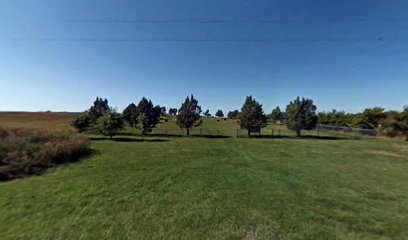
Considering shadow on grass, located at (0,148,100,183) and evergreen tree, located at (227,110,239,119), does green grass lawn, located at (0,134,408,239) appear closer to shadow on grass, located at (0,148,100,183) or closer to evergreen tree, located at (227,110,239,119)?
shadow on grass, located at (0,148,100,183)

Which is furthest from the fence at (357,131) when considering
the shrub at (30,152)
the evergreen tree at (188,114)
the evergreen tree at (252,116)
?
the shrub at (30,152)

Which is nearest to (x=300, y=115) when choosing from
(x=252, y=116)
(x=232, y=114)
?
(x=252, y=116)

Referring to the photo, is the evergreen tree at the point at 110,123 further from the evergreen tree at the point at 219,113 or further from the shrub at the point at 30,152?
the evergreen tree at the point at 219,113

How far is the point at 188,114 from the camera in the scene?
36.2 metres

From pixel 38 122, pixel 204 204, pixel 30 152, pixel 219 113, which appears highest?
pixel 219 113

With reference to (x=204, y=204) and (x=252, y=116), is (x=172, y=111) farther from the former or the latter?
(x=204, y=204)

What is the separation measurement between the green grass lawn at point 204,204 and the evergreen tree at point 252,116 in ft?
77.8

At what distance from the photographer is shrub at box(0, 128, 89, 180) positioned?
11.1 m

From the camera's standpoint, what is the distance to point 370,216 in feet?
20.9

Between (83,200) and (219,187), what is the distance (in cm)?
463

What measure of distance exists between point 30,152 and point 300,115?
3385 cm

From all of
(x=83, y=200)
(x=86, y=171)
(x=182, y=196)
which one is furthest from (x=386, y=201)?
(x=86, y=171)

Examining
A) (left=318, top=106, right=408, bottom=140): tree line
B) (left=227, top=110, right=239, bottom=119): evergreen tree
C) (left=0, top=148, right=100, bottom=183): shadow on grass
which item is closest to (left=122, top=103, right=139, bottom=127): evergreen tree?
(left=0, top=148, right=100, bottom=183): shadow on grass

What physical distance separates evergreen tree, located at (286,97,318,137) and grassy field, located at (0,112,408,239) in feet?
83.1
